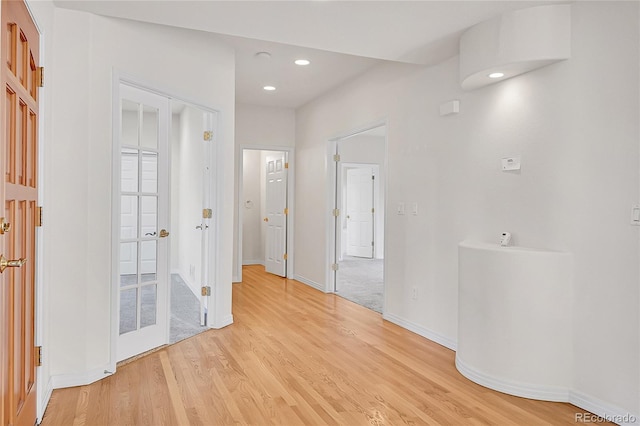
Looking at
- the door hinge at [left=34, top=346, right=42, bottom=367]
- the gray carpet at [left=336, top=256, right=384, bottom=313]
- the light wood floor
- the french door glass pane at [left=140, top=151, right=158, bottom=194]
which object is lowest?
the light wood floor

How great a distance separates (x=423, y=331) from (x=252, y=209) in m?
5.61

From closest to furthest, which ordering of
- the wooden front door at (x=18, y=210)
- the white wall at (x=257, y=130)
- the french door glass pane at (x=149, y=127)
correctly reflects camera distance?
the wooden front door at (x=18, y=210) < the french door glass pane at (x=149, y=127) < the white wall at (x=257, y=130)

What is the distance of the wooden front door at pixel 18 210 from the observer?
1658mm

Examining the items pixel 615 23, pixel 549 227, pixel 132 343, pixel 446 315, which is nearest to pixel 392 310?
pixel 446 315

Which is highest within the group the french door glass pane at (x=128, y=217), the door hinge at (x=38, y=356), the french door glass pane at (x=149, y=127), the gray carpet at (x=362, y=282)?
the french door glass pane at (x=149, y=127)

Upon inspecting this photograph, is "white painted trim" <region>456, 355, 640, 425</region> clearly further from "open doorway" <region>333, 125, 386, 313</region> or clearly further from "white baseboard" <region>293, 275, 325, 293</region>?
"open doorway" <region>333, 125, 386, 313</region>

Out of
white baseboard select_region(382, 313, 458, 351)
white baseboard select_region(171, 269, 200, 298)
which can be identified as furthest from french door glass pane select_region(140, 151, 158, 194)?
white baseboard select_region(382, 313, 458, 351)

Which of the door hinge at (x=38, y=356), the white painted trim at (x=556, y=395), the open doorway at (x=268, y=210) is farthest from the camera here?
the open doorway at (x=268, y=210)

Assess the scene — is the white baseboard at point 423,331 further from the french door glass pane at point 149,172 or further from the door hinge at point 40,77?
the door hinge at point 40,77

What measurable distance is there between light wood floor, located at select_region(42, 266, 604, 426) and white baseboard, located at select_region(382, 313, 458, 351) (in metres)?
0.08

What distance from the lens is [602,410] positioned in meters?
2.51

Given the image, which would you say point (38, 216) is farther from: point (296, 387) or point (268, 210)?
point (268, 210)

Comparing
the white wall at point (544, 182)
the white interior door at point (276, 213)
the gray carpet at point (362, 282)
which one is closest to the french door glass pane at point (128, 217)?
the white wall at point (544, 182)

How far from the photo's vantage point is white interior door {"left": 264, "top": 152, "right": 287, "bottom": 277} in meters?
7.24
